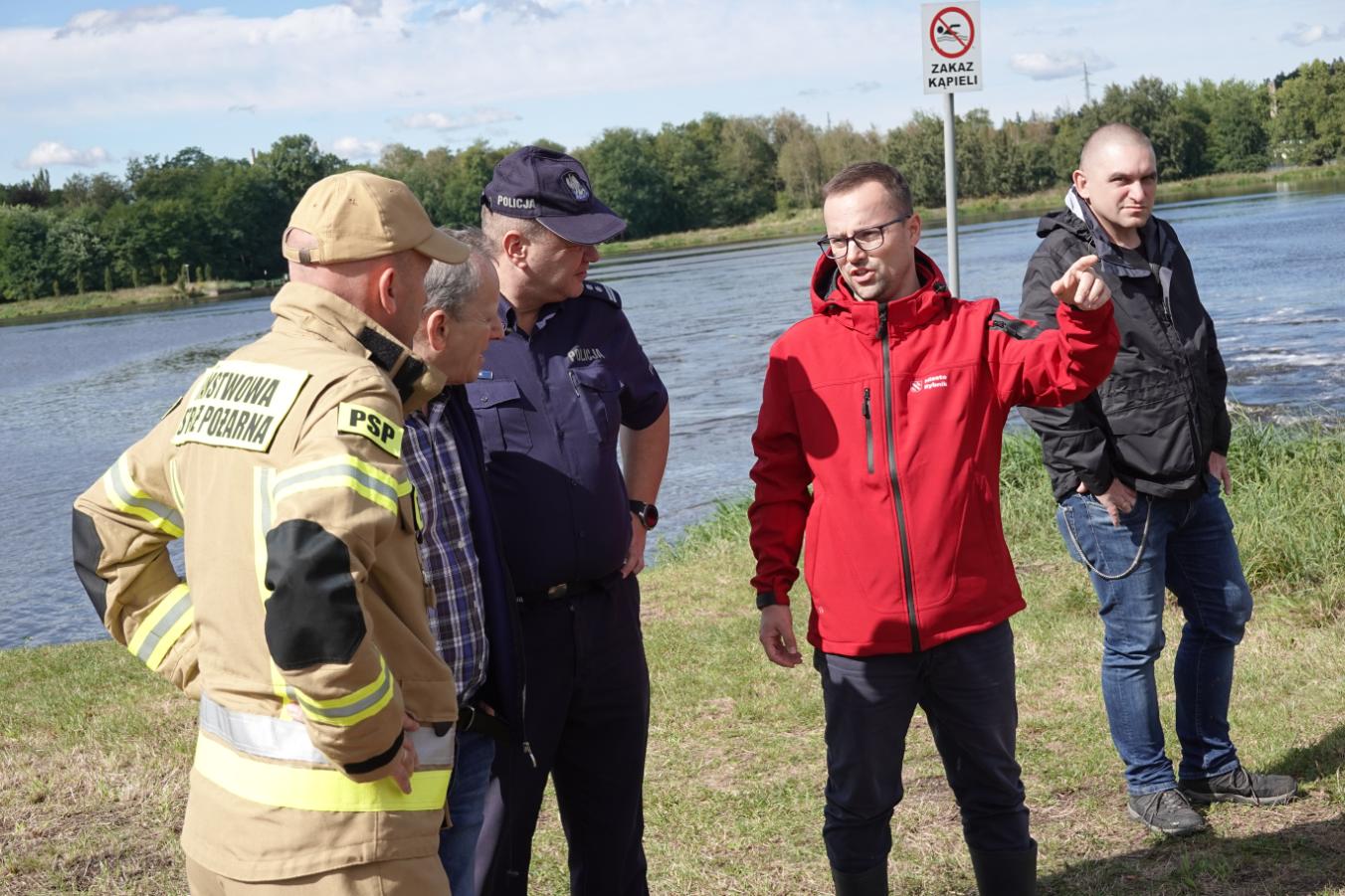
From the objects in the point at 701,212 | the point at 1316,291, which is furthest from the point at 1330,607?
the point at 701,212

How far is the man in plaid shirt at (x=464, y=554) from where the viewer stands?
2.64m

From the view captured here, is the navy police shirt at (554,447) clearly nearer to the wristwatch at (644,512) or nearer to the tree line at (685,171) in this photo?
the wristwatch at (644,512)

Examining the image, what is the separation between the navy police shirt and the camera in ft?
10.2

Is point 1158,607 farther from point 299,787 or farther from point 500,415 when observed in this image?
point 299,787

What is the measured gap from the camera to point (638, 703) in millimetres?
3338

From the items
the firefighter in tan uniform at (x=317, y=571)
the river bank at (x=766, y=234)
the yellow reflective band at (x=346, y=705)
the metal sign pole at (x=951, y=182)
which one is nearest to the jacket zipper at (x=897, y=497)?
the firefighter in tan uniform at (x=317, y=571)

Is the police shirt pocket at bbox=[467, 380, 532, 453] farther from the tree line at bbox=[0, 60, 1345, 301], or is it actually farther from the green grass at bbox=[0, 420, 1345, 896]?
the tree line at bbox=[0, 60, 1345, 301]

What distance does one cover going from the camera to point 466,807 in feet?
8.87

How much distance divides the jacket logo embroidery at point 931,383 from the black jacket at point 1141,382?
2.73ft

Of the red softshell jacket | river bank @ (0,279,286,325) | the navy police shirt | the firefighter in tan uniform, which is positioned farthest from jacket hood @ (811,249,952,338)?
river bank @ (0,279,286,325)

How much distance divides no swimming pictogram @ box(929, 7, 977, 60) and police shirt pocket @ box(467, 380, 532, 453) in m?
4.76

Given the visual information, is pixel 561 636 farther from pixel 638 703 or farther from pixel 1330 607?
pixel 1330 607

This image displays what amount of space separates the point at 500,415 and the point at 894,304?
100 cm

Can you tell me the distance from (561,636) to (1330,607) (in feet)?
13.6
